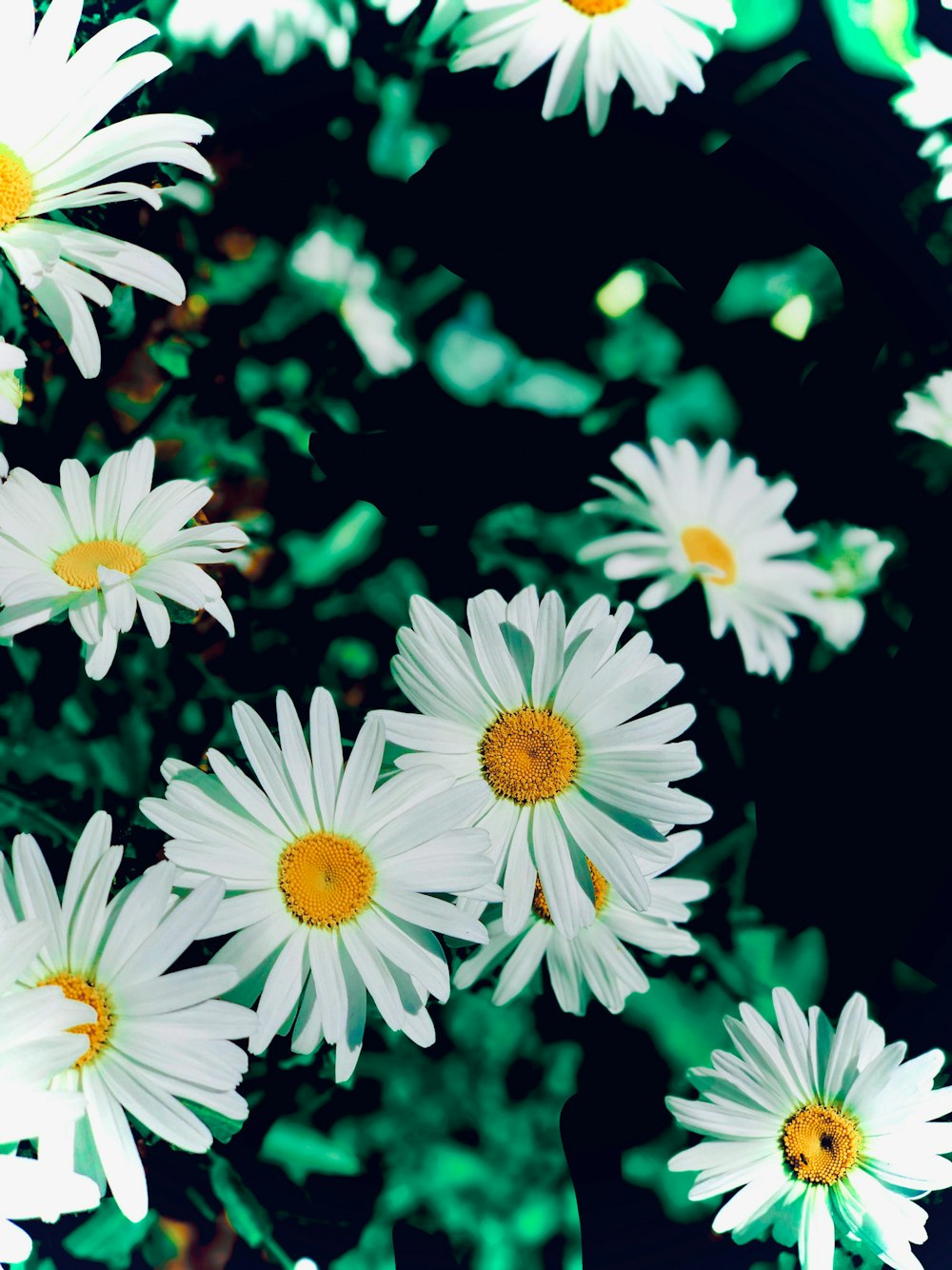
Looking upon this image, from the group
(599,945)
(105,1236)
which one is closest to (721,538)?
(599,945)

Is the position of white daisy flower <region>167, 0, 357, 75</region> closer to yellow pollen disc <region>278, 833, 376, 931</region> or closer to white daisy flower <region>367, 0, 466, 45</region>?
white daisy flower <region>367, 0, 466, 45</region>

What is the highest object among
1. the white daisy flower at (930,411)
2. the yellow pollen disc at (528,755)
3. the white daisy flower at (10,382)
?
the white daisy flower at (930,411)

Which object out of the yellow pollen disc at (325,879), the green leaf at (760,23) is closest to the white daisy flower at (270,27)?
the green leaf at (760,23)

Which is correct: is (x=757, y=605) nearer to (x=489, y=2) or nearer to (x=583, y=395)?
(x=583, y=395)

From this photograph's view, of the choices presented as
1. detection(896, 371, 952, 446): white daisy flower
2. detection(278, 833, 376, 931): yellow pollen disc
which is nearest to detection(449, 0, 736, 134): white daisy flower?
detection(896, 371, 952, 446): white daisy flower

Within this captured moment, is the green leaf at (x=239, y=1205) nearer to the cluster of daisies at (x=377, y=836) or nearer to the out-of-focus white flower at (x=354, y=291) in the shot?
the cluster of daisies at (x=377, y=836)

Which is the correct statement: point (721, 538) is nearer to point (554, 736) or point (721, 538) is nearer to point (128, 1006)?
point (554, 736)
